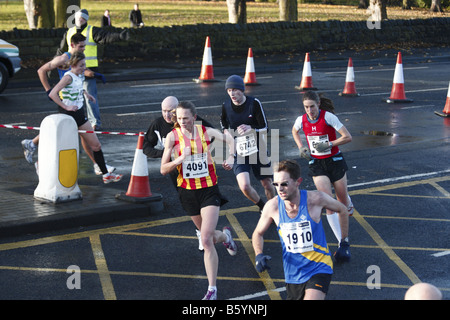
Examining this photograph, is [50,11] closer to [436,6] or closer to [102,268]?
[102,268]

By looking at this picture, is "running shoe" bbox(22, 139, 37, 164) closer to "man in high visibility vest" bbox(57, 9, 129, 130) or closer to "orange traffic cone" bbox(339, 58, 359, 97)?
"man in high visibility vest" bbox(57, 9, 129, 130)

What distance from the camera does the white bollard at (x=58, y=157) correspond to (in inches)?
391

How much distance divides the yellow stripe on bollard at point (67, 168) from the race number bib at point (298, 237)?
14.3 feet

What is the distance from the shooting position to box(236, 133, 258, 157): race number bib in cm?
927

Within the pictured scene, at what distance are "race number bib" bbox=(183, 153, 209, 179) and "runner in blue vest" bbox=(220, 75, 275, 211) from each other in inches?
62.2

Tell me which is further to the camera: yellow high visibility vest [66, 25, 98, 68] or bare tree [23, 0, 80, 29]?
bare tree [23, 0, 80, 29]

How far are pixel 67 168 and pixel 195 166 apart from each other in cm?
291

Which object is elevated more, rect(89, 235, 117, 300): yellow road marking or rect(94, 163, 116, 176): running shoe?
rect(94, 163, 116, 176): running shoe

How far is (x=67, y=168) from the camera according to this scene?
10.0 meters

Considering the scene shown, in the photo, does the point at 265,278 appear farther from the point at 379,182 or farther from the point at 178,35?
the point at 178,35

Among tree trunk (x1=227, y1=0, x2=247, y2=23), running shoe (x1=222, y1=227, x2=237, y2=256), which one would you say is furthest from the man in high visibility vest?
tree trunk (x1=227, y1=0, x2=247, y2=23)

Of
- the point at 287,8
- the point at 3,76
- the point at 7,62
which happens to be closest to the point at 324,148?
the point at 3,76

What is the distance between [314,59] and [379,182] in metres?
16.5
